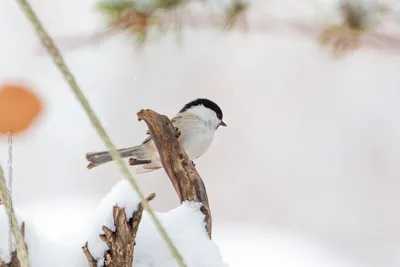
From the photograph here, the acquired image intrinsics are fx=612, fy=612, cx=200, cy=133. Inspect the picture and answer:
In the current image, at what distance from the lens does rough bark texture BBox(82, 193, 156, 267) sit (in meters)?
0.51

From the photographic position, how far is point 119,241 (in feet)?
1.69

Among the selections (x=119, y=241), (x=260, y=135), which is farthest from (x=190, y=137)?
(x=260, y=135)

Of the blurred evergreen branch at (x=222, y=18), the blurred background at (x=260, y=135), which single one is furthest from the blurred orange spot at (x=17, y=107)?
the blurred background at (x=260, y=135)

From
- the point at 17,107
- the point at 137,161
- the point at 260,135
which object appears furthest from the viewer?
the point at 260,135

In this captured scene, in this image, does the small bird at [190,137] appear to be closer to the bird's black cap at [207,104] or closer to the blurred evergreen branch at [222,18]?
the bird's black cap at [207,104]

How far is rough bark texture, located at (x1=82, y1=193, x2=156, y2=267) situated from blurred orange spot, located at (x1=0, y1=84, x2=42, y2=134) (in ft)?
0.80

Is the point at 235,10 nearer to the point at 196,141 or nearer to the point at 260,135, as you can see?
the point at 196,141

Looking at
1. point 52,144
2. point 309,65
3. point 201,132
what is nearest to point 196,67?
point 309,65

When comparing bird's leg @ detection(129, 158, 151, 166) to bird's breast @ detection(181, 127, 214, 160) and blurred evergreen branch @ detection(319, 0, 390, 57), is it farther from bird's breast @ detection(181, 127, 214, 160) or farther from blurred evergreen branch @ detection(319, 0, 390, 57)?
blurred evergreen branch @ detection(319, 0, 390, 57)

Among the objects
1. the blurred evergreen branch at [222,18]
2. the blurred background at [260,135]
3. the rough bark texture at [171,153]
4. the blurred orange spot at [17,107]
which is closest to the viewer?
the blurred orange spot at [17,107]

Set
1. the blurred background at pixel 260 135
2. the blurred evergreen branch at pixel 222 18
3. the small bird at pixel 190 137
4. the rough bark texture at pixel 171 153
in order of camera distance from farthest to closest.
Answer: the blurred background at pixel 260 135, the small bird at pixel 190 137, the blurred evergreen branch at pixel 222 18, the rough bark texture at pixel 171 153

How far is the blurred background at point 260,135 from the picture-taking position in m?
2.39

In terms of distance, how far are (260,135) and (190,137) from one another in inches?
54.6

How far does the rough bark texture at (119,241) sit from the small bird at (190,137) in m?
0.68
